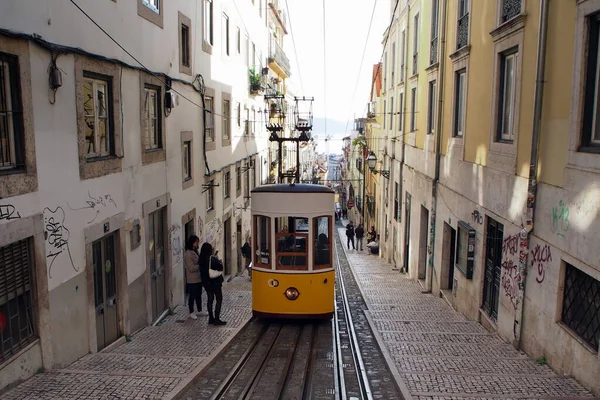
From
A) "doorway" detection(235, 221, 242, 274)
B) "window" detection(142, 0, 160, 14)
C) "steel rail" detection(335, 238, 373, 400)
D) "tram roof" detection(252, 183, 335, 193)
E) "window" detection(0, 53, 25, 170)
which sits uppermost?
"window" detection(142, 0, 160, 14)

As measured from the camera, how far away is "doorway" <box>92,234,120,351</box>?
7988 millimetres

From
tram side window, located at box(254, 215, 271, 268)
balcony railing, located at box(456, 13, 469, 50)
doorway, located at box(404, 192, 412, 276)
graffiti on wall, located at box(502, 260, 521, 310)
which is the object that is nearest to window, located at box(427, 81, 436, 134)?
balcony railing, located at box(456, 13, 469, 50)

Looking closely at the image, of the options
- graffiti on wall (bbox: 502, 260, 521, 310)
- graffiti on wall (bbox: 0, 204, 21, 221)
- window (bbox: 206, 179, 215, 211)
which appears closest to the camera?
graffiti on wall (bbox: 0, 204, 21, 221)

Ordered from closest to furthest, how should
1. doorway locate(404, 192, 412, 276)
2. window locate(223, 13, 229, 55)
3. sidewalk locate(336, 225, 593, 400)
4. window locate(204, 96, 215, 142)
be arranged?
sidewalk locate(336, 225, 593, 400), window locate(204, 96, 215, 142), window locate(223, 13, 229, 55), doorway locate(404, 192, 412, 276)

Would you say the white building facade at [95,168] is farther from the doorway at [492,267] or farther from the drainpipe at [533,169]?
the doorway at [492,267]

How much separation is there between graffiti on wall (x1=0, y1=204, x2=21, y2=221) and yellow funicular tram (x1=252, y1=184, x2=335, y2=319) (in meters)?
4.94

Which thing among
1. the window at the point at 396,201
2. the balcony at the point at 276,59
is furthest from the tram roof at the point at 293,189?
the balcony at the point at 276,59

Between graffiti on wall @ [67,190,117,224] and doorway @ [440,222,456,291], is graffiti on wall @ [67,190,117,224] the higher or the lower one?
the higher one

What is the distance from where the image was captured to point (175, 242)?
12039 mm

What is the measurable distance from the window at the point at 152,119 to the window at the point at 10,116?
4340mm

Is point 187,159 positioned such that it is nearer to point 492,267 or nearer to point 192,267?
point 192,267

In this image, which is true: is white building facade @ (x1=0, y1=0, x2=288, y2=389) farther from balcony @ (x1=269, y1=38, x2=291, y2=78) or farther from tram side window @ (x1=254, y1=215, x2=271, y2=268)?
balcony @ (x1=269, y1=38, x2=291, y2=78)

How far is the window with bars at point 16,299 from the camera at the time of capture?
5.70 m

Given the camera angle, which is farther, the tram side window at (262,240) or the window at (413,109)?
the window at (413,109)
